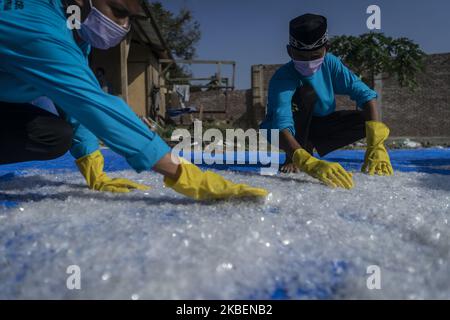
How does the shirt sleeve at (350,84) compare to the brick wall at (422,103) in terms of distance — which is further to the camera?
the brick wall at (422,103)

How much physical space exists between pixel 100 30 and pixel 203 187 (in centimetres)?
67

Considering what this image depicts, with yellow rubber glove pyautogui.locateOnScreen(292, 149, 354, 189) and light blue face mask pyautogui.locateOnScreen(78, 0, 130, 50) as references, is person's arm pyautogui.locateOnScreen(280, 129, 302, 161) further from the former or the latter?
light blue face mask pyautogui.locateOnScreen(78, 0, 130, 50)

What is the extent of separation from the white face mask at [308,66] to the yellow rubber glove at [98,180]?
1.15m

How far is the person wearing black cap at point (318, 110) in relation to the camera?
2170 mm

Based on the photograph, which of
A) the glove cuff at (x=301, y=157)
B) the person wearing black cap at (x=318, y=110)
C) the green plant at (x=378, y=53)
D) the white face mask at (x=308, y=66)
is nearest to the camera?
the glove cuff at (x=301, y=157)

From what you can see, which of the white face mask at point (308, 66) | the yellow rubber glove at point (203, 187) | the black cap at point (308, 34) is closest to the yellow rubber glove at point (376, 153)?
the white face mask at point (308, 66)

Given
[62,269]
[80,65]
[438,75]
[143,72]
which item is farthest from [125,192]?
[438,75]

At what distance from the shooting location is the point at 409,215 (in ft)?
4.17

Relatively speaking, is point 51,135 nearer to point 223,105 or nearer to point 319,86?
point 319,86

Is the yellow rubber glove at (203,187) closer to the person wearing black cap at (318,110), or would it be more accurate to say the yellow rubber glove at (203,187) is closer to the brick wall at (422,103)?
the person wearing black cap at (318,110)

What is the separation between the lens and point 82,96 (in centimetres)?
121

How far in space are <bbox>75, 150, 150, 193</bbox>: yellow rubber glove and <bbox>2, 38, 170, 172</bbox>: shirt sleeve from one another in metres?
0.46
